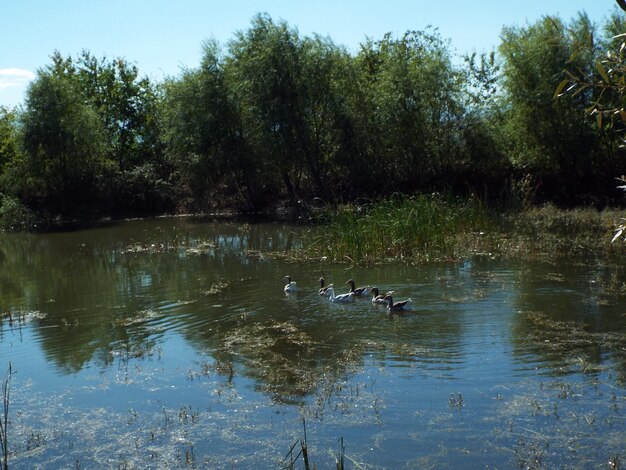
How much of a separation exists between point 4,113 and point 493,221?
150 feet

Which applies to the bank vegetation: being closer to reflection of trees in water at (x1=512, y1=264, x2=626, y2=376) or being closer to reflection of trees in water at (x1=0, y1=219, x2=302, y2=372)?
reflection of trees in water at (x1=0, y1=219, x2=302, y2=372)

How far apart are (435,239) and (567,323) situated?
26.0 feet

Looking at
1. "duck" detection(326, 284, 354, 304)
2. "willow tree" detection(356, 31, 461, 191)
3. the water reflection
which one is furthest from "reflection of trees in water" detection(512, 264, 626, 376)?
"willow tree" detection(356, 31, 461, 191)

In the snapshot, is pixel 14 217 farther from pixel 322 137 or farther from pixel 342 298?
pixel 342 298

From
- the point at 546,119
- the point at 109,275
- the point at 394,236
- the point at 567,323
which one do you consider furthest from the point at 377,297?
the point at 546,119

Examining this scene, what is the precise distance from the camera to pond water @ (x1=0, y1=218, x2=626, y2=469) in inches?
332

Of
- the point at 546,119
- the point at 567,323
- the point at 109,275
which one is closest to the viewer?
the point at 567,323

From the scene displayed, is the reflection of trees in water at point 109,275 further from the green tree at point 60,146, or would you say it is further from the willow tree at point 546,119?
the willow tree at point 546,119

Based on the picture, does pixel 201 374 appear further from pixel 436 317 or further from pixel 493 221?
pixel 493 221

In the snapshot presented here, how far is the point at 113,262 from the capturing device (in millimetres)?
24859

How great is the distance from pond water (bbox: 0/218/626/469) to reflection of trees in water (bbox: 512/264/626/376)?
0.18ft

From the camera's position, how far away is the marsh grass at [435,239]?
20406 millimetres

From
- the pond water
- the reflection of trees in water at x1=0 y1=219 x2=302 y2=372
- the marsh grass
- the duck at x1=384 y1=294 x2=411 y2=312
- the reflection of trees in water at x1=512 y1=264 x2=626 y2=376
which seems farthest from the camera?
the marsh grass

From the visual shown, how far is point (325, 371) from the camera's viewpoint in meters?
11.1
